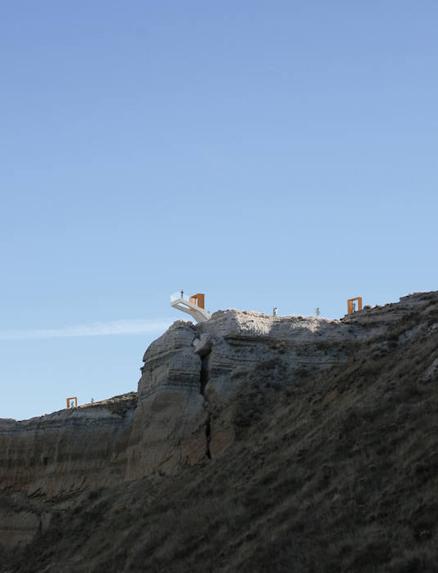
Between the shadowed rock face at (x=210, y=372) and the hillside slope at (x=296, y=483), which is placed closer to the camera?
the hillside slope at (x=296, y=483)

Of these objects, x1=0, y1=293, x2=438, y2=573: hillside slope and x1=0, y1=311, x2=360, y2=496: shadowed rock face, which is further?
x1=0, y1=311, x2=360, y2=496: shadowed rock face

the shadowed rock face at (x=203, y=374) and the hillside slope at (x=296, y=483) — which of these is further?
the shadowed rock face at (x=203, y=374)

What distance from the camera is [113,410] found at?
4778 cm

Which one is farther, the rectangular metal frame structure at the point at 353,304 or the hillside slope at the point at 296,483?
the rectangular metal frame structure at the point at 353,304

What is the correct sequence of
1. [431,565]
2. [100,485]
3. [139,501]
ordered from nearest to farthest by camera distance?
1. [431,565]
2. [139,501]
3. [100,485]

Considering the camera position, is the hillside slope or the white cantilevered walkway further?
the white cantilevered walkway

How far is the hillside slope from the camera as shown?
21922 mm

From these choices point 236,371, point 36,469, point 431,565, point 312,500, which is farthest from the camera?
point 36,469

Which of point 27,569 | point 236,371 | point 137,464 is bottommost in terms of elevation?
point 27,569

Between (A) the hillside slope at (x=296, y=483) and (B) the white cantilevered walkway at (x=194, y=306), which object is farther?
(B) the white cantilevered walkway at (x=194, y=306)

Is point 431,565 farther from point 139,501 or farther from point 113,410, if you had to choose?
point 113,410

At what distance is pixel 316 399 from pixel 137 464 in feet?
31.9

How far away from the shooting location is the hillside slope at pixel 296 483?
2192cm

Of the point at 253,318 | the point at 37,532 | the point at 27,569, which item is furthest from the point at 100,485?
the point at 253,318
